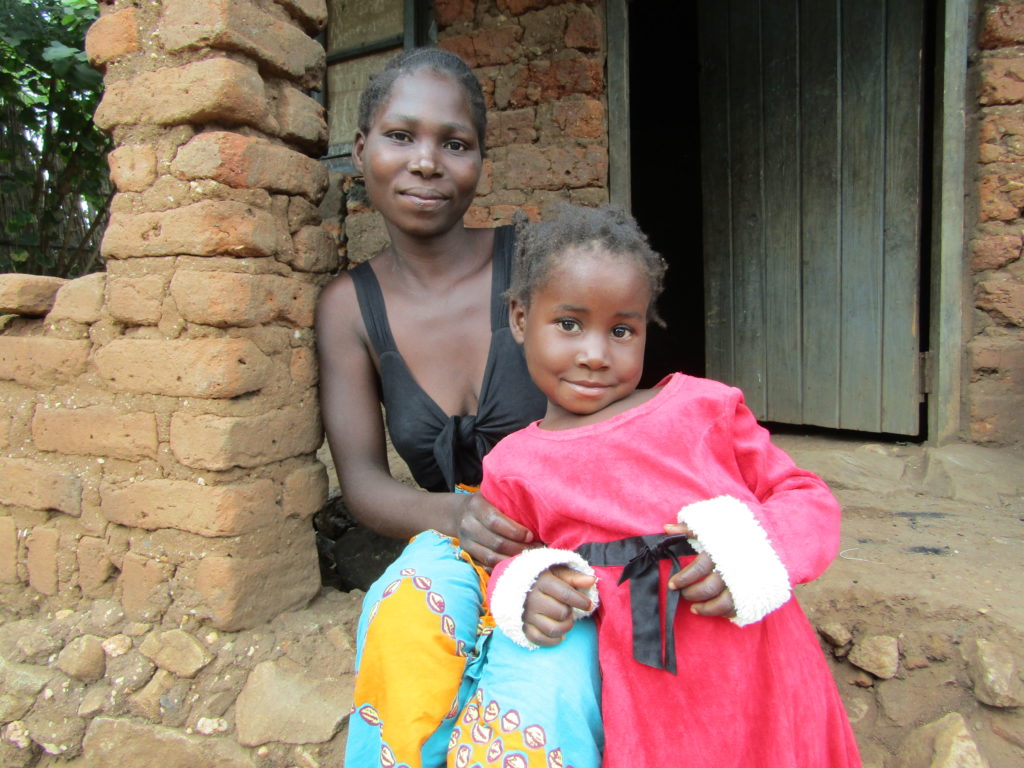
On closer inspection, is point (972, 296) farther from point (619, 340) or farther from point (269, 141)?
point (269, 141)

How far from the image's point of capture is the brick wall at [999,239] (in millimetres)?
2996

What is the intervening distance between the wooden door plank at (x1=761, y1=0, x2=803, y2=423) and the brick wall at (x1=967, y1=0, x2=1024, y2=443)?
0.87m

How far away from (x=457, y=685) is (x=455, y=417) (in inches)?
28.9

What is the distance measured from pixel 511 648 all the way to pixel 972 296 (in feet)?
9.12

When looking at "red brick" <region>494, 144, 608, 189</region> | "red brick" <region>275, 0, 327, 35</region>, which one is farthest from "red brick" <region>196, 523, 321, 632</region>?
"red brick" <region>494, 144, 608, 189</region>

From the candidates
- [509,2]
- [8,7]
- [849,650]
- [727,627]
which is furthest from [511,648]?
[8,7]

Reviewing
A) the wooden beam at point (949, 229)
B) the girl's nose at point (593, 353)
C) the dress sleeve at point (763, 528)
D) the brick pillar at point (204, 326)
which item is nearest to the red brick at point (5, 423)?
the brick pillar at point (204, 326)

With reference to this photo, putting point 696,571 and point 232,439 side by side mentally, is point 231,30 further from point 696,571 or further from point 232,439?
point 696,571

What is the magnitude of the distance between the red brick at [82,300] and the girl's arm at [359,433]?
62cm

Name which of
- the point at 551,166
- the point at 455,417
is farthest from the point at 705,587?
the point at 551,166

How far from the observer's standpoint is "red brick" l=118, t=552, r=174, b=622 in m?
2.08

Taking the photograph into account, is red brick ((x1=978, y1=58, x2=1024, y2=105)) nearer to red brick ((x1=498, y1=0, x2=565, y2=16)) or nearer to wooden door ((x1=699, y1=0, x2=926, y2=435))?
wooden door ((x1=699, y1=0, x2=926, y2=435))

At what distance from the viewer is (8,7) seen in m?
4.14

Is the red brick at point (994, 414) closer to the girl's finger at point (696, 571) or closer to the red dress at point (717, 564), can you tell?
the red dress at point (717, 564)
